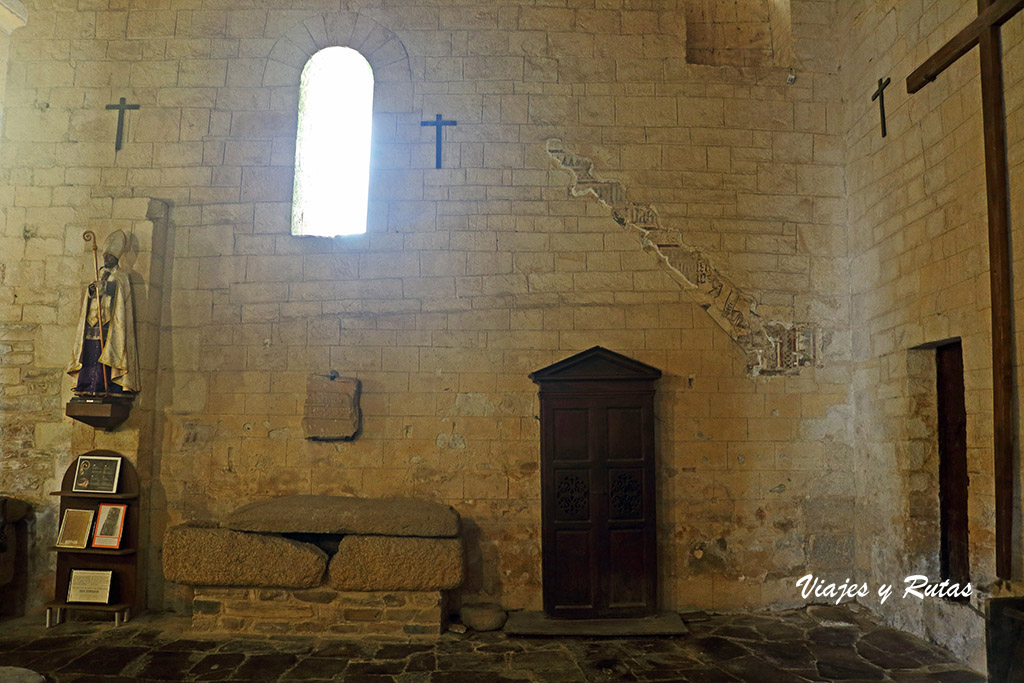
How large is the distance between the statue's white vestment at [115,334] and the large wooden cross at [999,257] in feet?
19.6

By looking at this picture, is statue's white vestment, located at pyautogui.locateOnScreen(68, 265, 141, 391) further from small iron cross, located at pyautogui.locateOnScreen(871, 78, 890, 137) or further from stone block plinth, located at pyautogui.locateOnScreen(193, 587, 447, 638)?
small iron cross, located at pyautogui.locateOnScreen(871, 78, 890, 137)

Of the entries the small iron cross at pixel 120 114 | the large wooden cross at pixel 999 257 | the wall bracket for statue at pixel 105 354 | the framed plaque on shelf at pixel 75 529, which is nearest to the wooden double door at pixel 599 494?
the large wooden cross at pixel 999 257

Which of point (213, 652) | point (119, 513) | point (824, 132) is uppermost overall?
point (824, 132)

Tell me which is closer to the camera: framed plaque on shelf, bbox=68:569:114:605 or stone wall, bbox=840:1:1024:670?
stone wall, bbox=840:1:1024:670

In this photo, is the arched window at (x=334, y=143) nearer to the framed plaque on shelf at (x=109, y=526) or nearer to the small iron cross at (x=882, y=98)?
the framed plaque on shelf at (x=109, y=526)

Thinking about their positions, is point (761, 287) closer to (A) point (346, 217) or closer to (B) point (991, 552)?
(B) point (991, 552)

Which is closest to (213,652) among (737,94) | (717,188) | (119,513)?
(119,513)

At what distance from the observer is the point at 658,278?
5.60m

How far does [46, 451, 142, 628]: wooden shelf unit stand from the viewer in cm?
503

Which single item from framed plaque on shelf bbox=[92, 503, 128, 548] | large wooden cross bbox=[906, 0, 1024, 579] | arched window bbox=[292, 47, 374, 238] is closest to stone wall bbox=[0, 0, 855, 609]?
arched window bbox=[292, 47, 374, 238]

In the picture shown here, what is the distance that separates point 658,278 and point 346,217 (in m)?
2.84

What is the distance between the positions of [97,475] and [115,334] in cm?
113

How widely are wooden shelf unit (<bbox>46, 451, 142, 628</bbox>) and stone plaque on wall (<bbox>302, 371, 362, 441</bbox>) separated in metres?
1.44

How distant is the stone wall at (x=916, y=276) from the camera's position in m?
4.17
